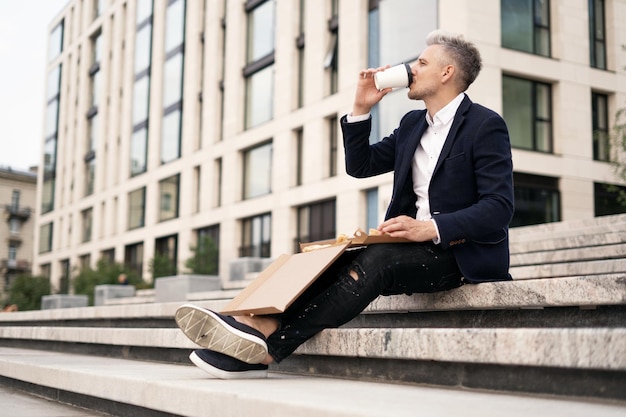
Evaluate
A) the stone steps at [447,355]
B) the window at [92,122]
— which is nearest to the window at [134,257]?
the window at [92,122]

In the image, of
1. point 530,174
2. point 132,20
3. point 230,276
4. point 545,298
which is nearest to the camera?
point 545,298

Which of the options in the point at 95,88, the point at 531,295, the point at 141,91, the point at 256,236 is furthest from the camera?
the point at 95,88

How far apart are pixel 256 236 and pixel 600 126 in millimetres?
11853

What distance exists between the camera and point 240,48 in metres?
28.6

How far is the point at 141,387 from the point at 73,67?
153 ft

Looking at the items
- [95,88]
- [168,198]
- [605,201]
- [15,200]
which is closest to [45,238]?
[95,88]

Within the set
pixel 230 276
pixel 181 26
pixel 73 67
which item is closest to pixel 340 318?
pixel 230 276

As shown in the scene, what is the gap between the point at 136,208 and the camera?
3594 cm

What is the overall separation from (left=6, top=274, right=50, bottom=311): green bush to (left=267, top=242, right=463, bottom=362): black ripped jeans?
29.0 meters

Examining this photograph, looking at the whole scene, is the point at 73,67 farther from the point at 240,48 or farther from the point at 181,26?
the point at 240,48

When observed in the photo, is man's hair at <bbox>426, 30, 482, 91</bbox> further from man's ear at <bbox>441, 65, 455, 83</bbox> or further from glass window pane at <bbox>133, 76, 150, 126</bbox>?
glass window pane at <bbox>133, 76, 150, 126</bbox>

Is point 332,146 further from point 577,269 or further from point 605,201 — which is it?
point 577,269

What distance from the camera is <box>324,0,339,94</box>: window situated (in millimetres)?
23402

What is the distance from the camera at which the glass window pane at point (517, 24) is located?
19.9 metres
